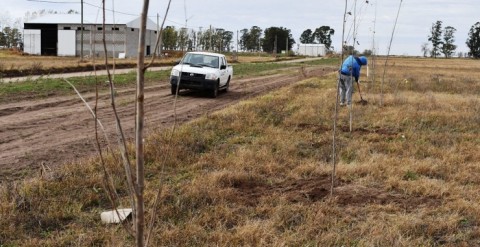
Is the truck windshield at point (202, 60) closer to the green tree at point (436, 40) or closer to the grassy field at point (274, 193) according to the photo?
the grassy field at point (274, 193)

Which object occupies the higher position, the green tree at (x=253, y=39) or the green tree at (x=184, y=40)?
the green tree at (x=253, y=39)

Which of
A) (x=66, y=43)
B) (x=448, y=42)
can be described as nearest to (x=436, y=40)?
(x=448, y=42)

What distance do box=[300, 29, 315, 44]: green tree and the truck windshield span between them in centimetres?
13109

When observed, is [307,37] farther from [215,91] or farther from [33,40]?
[215,91]

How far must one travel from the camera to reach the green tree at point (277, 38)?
4754 inches

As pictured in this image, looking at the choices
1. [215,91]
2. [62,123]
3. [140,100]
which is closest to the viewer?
[140,100]

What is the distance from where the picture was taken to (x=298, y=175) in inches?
246

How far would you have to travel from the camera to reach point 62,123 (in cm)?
1010

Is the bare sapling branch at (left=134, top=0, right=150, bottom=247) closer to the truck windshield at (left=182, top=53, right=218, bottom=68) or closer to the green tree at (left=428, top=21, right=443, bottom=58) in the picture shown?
the truck windshield at (left=182, top=53, right=218, bottom=68)

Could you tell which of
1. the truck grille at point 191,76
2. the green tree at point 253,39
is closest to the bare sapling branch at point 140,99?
the truck grille at point 191,76

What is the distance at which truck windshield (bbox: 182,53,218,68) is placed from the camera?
1689 centimetres

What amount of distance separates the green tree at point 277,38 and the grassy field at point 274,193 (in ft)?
372

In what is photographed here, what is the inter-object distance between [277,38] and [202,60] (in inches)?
4212

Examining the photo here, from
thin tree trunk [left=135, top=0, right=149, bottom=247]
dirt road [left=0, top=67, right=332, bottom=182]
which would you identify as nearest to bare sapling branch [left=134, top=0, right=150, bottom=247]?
thin tree trunk [left=135, top=0, right=149, bottom=247]
